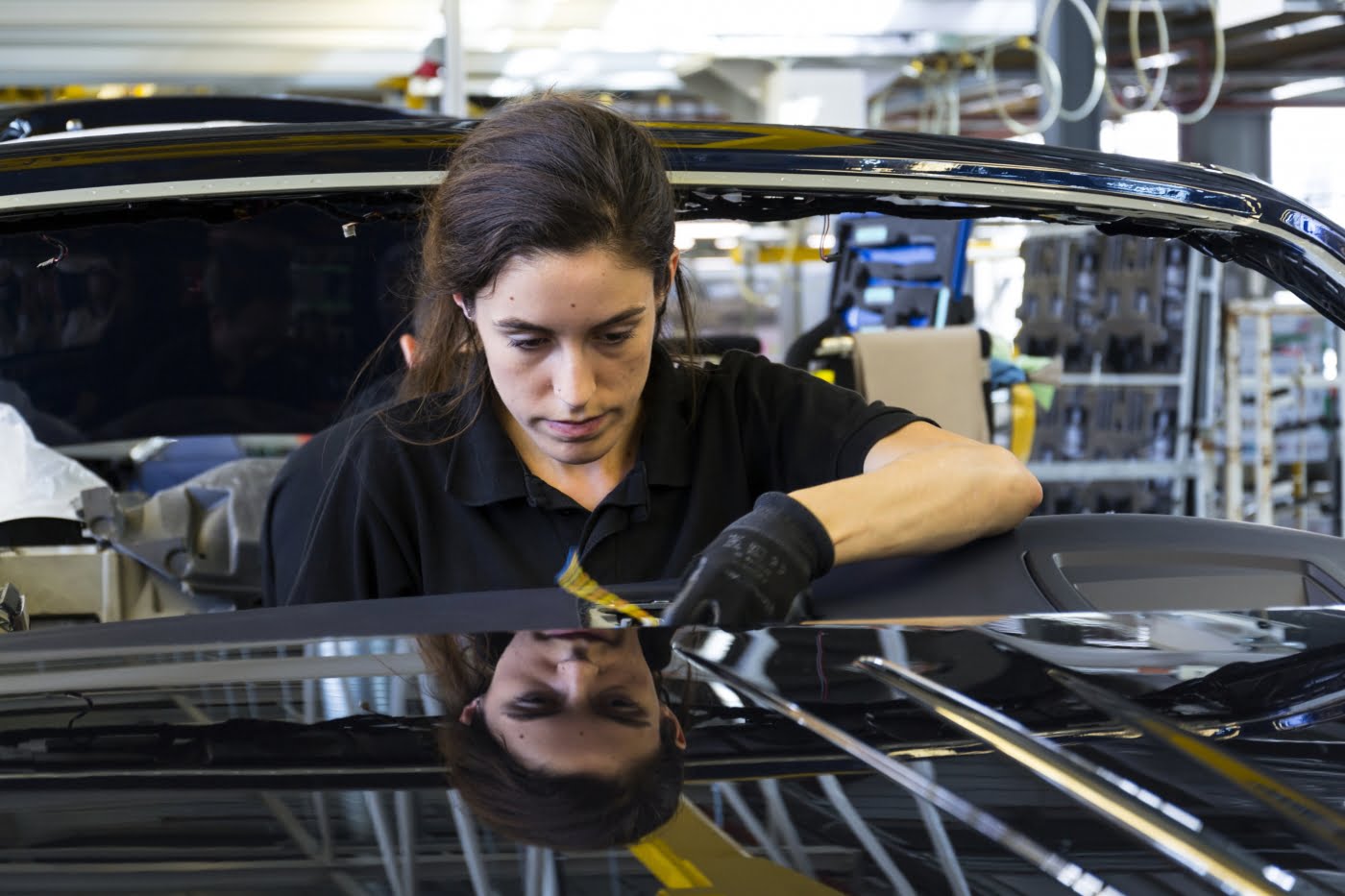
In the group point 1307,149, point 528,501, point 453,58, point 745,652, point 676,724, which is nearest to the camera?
point 676,724

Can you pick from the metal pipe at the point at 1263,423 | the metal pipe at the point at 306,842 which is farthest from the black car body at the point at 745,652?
the metal pipe at the point at 1263,423

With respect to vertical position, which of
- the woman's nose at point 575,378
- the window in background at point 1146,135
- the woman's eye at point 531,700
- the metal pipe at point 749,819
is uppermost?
the window in background at point 1146,135

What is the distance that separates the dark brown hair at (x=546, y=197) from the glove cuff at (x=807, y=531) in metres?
0.32

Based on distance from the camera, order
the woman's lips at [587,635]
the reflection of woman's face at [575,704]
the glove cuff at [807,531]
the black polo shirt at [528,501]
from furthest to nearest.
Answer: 1. the black polo shirt at [528,501]
2. the glove cuff at [807,531]
3. the woman's lips at [587,635]
4. the reflection of woman's face at [575,704]

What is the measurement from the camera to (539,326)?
1.31m

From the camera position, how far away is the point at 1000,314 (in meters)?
9.59

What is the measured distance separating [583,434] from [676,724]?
27.2 inches

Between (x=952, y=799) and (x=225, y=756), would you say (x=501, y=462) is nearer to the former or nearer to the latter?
(x=225, y=756)

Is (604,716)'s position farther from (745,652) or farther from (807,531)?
(807,531)

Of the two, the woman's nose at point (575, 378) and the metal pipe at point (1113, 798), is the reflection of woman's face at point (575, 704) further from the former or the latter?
the woman's nose at point (575, 378)

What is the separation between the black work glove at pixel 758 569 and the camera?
3.29ft

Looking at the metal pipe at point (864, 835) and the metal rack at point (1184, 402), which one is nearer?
the metal pipe at point (864, 835)

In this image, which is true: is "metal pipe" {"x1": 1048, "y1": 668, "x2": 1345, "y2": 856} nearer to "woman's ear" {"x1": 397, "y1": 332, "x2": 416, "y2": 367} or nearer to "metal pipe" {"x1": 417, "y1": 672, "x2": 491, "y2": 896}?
"metal pipe" {"x1": 417, "y1": 672, "x2": 491, "y2": 896}

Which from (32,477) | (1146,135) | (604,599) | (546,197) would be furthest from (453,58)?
(1146,135)
